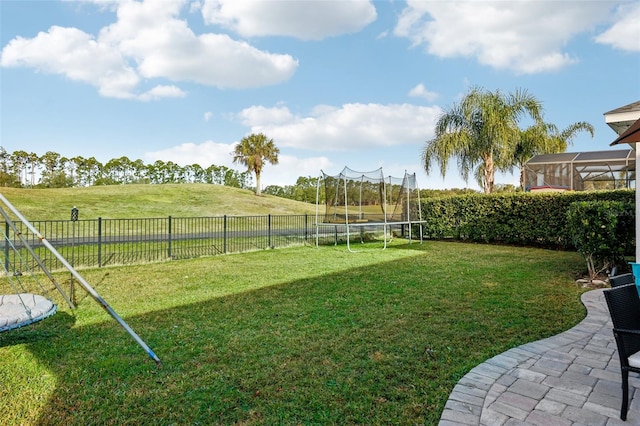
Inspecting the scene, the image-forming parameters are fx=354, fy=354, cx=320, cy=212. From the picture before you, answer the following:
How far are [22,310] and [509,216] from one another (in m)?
11.3

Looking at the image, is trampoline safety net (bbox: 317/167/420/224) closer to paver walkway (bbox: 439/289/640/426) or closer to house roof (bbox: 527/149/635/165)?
house roof (bbox: 527/149/635/165)

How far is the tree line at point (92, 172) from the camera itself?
126 feet

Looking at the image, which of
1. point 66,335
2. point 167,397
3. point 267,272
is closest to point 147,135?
point 267,272

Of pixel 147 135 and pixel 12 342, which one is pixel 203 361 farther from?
pixel 147 135

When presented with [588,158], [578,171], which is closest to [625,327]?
[588,158]

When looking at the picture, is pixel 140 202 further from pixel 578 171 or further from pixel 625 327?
pixel 625 327

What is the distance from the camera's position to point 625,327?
6.51ft

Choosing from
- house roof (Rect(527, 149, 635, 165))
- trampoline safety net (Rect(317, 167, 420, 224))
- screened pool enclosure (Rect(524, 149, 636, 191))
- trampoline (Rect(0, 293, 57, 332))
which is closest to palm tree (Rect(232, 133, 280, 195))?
trampoline safety net (Rect(317, 167, 420, 224))

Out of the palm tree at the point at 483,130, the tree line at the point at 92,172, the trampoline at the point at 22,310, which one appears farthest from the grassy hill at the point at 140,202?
the trampoline at the point at 22,310

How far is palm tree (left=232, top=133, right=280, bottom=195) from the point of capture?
33188 mm

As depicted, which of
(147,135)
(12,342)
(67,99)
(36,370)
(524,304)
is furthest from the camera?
(147,135)

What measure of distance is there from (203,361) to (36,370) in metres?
1.25

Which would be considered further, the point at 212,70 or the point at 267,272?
the point at 212,70

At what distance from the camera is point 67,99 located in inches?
602
